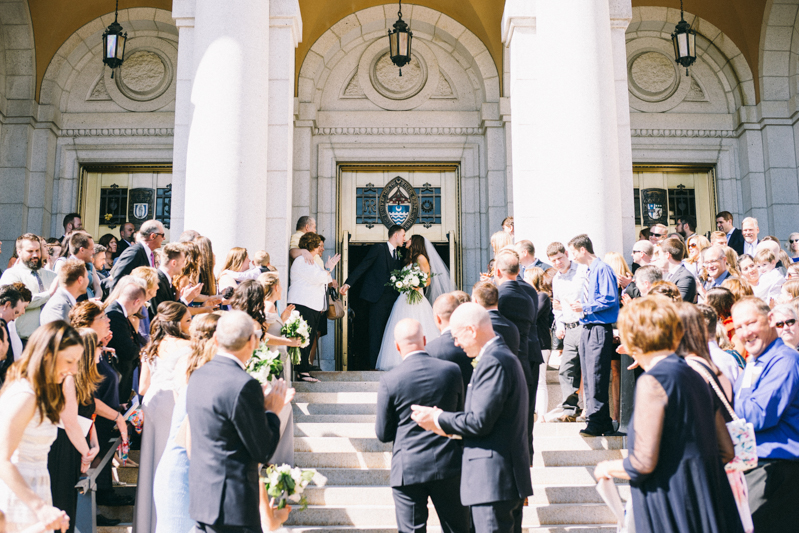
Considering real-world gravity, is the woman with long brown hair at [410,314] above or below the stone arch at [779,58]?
below

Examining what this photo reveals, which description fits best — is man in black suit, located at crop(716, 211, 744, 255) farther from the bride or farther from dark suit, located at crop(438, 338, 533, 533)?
dark suit, located at crop(438, 338, 533, 533)

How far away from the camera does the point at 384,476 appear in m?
6.98

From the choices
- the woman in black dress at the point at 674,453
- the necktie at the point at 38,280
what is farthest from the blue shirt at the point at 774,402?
Answer: the necktie at the point at 38,280

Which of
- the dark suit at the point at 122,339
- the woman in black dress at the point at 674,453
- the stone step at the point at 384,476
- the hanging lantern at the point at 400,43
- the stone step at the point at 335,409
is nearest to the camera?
the woman in black dress at the point at 674,453

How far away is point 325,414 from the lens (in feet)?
26.9

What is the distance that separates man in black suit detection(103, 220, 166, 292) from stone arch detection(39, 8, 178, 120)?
6858 mm

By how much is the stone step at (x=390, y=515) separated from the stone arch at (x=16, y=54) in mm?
10778

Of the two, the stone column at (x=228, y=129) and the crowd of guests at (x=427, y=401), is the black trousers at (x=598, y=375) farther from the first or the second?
the stone column at (x=228, y=129)

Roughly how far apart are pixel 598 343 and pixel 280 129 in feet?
17.2

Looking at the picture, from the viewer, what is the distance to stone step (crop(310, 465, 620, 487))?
689 centimetres

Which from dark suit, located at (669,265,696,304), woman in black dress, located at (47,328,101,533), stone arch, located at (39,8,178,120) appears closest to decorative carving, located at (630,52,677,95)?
dark suit, located at (669,265,696,304)

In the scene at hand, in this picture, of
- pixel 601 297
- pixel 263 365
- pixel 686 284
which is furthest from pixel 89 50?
pixel 686 284

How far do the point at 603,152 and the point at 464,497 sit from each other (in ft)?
19.1

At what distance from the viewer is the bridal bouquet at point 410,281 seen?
35.8 ft
